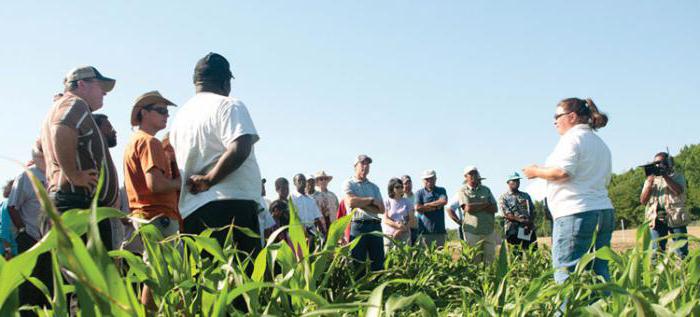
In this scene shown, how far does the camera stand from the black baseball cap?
130 inches

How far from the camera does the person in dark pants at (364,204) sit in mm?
5953

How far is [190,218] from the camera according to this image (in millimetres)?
3080

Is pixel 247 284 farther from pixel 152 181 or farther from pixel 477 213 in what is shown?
pixel 477 213

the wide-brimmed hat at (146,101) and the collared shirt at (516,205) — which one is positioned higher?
the wide-brimmed hat at (146,101)

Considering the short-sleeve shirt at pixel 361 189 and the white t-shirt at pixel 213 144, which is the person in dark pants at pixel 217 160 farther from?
the short-sleeve shirt at pixel 361 189

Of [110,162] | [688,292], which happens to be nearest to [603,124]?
[688,292]

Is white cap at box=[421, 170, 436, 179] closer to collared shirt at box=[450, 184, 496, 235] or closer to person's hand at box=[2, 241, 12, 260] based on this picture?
collared shirt at box=[450, 184, 496, 235]

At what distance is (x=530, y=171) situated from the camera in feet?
13.3

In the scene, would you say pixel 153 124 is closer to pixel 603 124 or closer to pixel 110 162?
pixel 110 162

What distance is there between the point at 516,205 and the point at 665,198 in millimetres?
1817

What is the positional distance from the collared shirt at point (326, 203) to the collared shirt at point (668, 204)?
3.90 meters

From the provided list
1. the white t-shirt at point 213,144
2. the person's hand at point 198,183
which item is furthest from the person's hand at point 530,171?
the person's hand at point 198,183

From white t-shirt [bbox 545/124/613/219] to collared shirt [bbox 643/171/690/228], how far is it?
4.08 m

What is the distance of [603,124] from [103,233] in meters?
3.01
